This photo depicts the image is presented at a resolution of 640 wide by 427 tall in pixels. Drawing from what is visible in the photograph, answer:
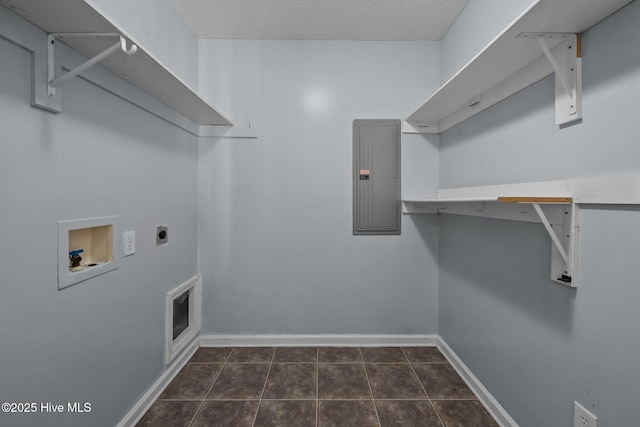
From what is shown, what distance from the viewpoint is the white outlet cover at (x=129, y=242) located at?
1.33 meters

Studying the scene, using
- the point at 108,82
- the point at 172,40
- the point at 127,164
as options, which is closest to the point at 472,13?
the point at 172,40

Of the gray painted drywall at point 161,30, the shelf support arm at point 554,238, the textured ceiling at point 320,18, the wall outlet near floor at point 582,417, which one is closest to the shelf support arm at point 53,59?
the gray painted drywall at point 161,30

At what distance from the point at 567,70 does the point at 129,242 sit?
2.24m

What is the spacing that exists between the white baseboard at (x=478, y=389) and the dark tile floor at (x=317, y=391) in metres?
0.04

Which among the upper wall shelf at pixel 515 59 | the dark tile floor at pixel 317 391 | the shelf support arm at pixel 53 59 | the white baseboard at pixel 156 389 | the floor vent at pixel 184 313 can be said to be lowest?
the dark tile floor at pixel 317 391

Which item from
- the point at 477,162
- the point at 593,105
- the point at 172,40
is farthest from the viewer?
the point at 172,40

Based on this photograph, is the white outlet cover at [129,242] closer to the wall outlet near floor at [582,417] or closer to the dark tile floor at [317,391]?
the dark tile floor at [317,391]

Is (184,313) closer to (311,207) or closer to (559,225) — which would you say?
(311,207)

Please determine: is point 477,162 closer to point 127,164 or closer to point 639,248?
point 639,248

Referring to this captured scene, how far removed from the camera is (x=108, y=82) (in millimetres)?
1197

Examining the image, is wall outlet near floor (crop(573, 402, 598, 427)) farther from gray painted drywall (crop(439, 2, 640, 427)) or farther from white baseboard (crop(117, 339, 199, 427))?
white baseboard (crop(117, 339, 199, 427))

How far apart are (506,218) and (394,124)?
1.18 m

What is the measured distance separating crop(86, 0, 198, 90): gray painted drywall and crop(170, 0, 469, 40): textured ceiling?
12cm

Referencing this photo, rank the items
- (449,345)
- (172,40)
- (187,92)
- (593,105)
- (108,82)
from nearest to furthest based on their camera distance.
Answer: (593,105) < (108,82) < (187,92) < (172,40) < (449,345)
